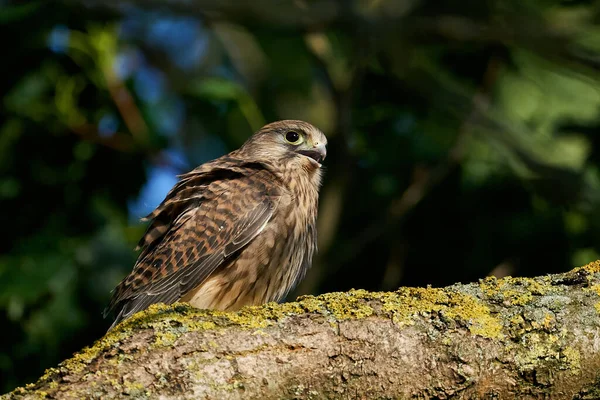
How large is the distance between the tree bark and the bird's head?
2.29 metres

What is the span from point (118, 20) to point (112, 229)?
4.36 feet

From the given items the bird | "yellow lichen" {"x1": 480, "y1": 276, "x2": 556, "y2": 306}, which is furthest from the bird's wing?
"yellow lichen" {"x1": 480, "y1": 276, "x2": 556, "y2": 306}

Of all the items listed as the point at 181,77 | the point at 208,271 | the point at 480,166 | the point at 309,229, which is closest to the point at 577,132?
the point at 480,166

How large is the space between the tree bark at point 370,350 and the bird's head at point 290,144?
7.51 ft

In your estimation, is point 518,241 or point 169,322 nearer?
point 169,322

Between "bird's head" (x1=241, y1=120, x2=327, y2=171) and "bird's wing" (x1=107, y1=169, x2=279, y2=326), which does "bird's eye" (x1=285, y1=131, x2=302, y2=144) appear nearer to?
"bird's head" (x1=241, y1=120, x2=327, y2=171)

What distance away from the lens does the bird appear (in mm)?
3979

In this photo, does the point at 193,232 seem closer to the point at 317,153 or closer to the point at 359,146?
the point at 317,153

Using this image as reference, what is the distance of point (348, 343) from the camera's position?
7.96ft

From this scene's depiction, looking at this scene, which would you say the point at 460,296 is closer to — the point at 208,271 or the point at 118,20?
the point at 208,271

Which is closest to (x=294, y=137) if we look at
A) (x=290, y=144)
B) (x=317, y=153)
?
(x=290, y=144)

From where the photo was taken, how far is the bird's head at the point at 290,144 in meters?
4.77

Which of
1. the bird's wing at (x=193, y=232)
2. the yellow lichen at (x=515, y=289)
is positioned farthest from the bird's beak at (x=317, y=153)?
the yellow lichen at (x=515, y=289)

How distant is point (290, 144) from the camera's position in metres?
4.88
